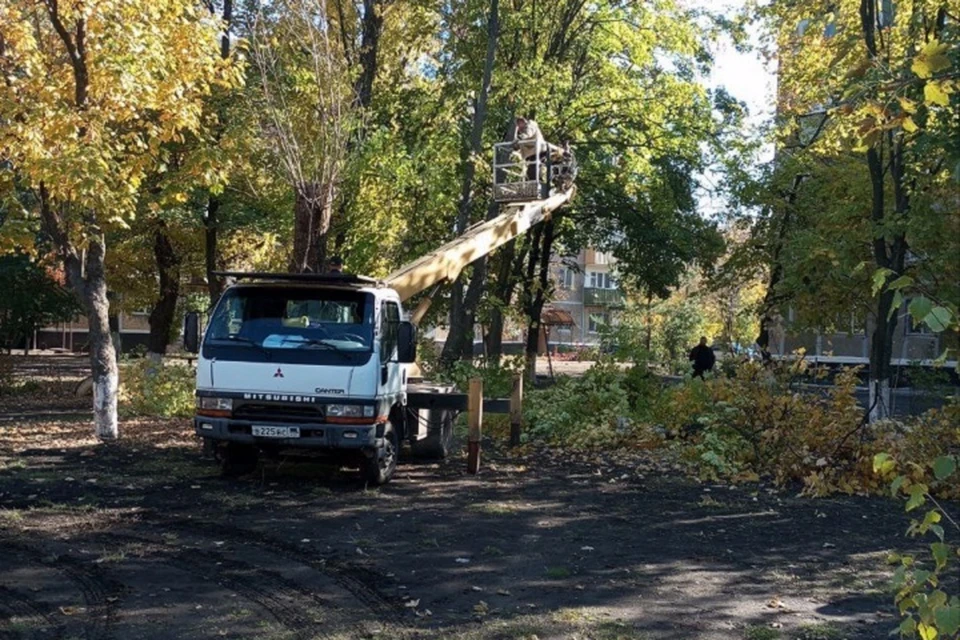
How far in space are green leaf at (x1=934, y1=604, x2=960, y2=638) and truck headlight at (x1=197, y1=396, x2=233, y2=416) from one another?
9.29 m

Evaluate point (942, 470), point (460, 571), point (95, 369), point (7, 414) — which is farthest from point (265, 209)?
point (942, 470)

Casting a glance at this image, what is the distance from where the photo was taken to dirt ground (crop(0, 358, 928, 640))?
6.71 meters

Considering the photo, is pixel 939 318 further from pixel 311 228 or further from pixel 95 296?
pixel 311 228

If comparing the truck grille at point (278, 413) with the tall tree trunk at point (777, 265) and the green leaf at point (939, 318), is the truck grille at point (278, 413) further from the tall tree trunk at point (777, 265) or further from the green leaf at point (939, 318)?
the tall tree trunk at point (777, 265)

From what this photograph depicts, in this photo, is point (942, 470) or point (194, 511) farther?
point (194, 511)

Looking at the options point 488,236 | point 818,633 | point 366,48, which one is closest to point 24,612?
point 818,633

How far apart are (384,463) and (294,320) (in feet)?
6.72

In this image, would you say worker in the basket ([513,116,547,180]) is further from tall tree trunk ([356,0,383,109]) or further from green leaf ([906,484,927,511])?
green leaf ([906,484,927,511])

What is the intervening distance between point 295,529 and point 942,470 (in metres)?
7.54

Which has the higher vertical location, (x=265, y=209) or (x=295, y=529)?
(x=265, y=209)

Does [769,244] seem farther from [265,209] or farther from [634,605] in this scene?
[634,605]

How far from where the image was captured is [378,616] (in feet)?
22.3

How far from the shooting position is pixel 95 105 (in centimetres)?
Answer: 1374

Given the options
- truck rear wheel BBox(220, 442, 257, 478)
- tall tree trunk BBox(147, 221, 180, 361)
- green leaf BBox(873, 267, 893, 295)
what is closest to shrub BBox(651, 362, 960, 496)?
truck rear wheel BBox(220, 442, 257, 478)
